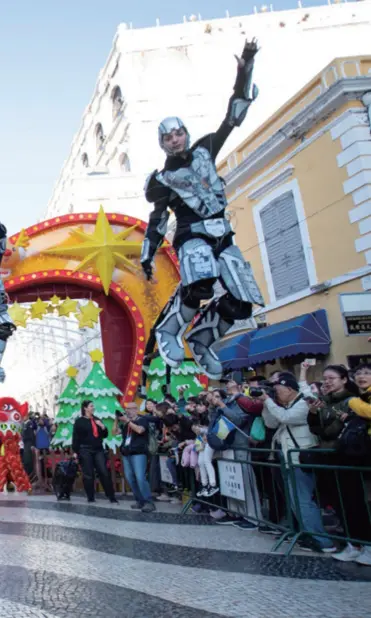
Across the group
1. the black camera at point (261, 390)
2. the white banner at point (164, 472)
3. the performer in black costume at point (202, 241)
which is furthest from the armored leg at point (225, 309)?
the white banner at point (164, 472)

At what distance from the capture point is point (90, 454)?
10.7 metres

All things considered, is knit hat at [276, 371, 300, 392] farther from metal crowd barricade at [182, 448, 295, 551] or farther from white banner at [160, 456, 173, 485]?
white banner at [160, 456, 173, 485]

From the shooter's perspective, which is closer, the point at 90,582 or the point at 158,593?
the point at 158,593

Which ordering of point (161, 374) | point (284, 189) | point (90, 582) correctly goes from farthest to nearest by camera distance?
point (284, 189)
point (161, 374)
point (90, 582)

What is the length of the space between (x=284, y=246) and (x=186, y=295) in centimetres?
943

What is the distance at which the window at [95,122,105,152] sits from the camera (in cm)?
3616

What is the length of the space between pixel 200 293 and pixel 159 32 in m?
27.3

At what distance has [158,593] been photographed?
445cm

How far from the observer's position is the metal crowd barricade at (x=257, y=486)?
6477 millimetres

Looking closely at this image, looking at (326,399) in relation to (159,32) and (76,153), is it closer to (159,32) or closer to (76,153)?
(159,32)

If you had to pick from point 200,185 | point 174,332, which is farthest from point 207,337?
point 200,185

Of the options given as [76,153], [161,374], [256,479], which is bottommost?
[256,479]

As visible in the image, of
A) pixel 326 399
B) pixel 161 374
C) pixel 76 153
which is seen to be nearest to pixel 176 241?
pixel 326 399

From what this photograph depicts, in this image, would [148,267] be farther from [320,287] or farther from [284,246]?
[284,246]
